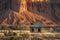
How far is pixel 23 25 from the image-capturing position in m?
27.5

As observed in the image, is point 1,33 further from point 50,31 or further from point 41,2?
point 41,2

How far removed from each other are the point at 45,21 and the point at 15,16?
112 inches

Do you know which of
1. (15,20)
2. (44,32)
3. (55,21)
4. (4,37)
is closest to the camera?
(4,37)

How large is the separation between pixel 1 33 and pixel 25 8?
26.9 ft

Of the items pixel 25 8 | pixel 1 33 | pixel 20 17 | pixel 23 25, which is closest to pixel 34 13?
pixel 25 8

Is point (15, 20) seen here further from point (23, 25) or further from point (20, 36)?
point (20, 36)

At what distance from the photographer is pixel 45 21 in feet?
102

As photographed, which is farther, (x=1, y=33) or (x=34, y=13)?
(x=34, y=13)

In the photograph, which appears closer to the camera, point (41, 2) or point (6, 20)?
point (6, 20)

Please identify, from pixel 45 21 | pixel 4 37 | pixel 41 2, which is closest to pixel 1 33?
pixel 4 37

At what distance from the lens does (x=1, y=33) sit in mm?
25297

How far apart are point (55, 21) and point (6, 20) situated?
16.3ft

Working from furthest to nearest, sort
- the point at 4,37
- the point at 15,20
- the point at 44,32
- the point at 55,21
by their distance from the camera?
the point at 55,21 → the point at 15,20 → the point at 44,32 → the point at 4,37

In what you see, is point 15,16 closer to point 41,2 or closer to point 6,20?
point 6,20
